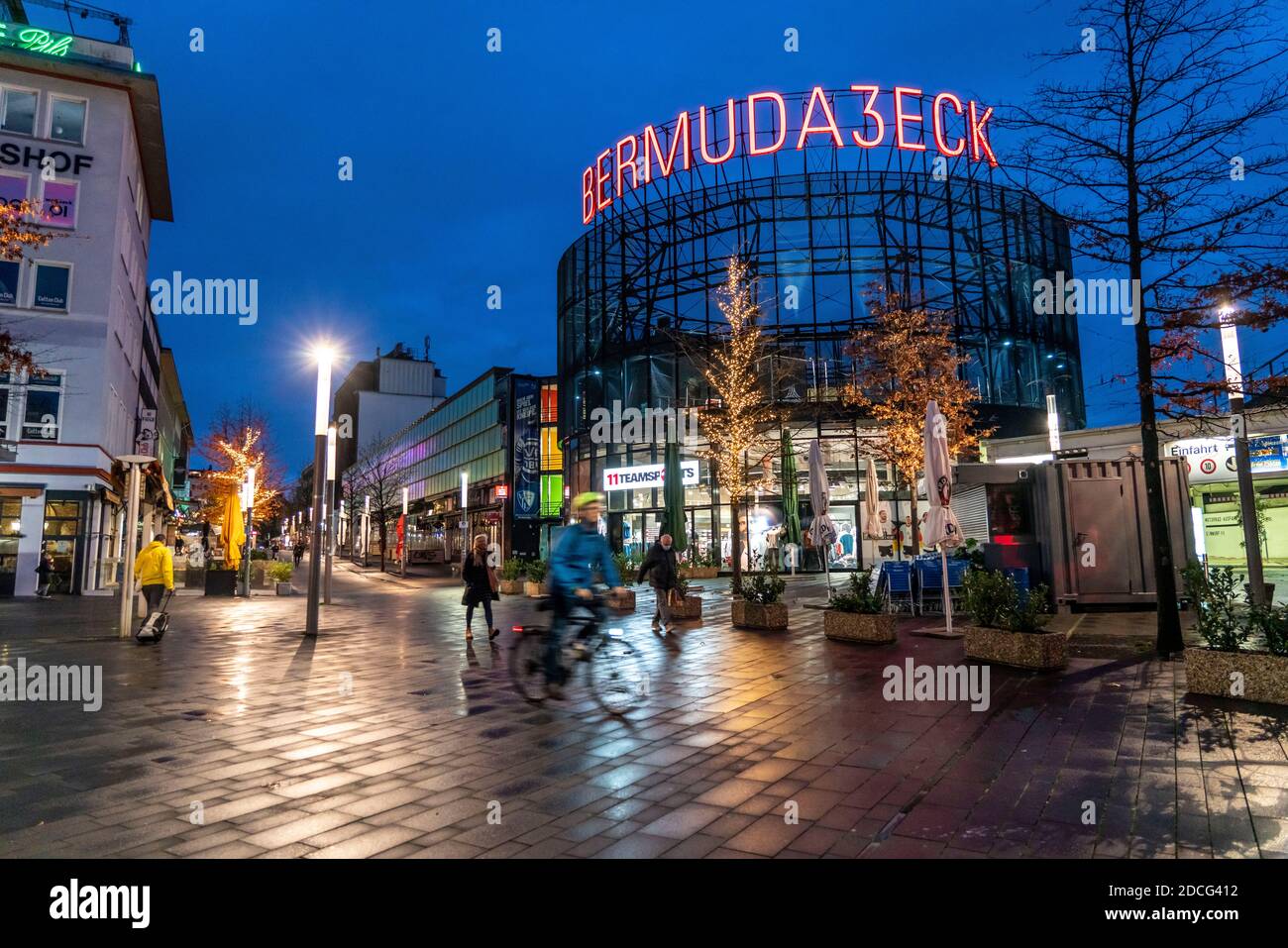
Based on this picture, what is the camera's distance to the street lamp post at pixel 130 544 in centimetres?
1257

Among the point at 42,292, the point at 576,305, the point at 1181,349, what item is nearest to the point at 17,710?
the point at 1181,349

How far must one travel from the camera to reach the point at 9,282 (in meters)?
24.6

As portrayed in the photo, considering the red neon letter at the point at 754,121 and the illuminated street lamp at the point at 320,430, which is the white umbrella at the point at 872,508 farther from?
the red neon letter at the point at 754,121

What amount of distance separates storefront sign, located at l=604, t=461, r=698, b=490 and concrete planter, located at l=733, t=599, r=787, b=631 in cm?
2144

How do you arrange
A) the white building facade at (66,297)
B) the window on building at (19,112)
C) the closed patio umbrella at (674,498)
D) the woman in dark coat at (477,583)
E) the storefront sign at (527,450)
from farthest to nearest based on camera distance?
the storefront sign at (527,450) → the window on building at (19,112) → the white building facade at (66,297) → the closed patio umbrella at (674,498) → the woman in dark coat at (477,583)

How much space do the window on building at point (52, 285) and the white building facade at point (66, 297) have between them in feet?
0.11

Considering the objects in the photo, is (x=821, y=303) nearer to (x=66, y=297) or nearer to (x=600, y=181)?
(x=600, y=181)

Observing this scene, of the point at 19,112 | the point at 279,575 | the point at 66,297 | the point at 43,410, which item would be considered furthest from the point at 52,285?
the point at 279,575

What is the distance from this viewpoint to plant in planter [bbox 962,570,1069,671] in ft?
27.9

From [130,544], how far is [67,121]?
2213cm

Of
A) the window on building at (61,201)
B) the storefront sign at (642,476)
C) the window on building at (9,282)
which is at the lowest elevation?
the storefront sign at (642,476)

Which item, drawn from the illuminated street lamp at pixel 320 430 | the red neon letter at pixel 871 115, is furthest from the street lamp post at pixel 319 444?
the red neon letter at pixel 871 115
